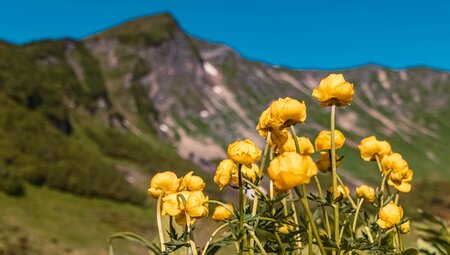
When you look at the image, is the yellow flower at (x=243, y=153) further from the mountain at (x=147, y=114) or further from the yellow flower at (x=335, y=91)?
the mountain at (x=147, y=114)

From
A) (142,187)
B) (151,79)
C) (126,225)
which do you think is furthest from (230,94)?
(126,225)

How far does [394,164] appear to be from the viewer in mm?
1669

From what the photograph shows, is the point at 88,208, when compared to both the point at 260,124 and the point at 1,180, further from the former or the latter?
the point at 260,124

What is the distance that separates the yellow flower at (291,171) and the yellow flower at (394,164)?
0.73 meters

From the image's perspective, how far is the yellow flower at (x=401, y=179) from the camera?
167 centimetres

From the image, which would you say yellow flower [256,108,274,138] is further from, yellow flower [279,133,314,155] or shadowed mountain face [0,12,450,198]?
shadowed mountain face [0,12,450,198]

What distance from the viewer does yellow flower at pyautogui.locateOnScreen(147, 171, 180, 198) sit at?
150 cm

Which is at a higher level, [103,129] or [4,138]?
[103,129]

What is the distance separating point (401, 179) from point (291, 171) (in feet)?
2.81

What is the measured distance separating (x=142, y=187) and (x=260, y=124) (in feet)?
115

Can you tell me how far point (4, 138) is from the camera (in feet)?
81.8

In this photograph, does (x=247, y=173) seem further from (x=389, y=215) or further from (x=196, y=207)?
(x=389, y=215)

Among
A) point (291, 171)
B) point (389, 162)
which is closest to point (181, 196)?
point (291, 171)

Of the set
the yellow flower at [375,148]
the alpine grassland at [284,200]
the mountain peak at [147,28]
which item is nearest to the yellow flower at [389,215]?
the alpine grassland at [284,200]
